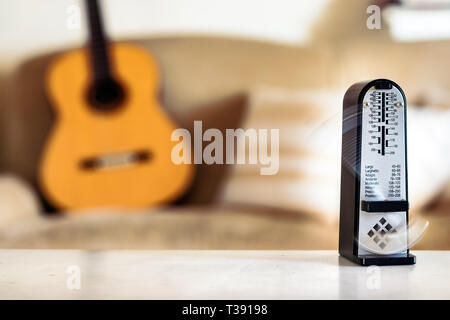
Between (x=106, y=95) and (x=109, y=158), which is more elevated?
(x=106, y=95)

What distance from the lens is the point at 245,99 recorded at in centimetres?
162

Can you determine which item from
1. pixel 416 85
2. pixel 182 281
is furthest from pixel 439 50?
pixel 182 281

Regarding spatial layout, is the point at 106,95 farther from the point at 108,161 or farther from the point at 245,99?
the point at 245,99

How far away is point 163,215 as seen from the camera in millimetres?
1295

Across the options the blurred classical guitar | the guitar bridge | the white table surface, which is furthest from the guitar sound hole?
the white table surface

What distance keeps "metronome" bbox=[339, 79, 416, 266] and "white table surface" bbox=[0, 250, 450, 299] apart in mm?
30

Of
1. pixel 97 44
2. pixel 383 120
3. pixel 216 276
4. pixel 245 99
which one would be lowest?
pixel 216 276

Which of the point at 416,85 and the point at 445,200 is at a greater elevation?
the point at 416,85

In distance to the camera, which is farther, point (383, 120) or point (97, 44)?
point (97, 44)

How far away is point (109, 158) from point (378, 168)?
1.06 m

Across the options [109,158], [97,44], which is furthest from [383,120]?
[97,44]
